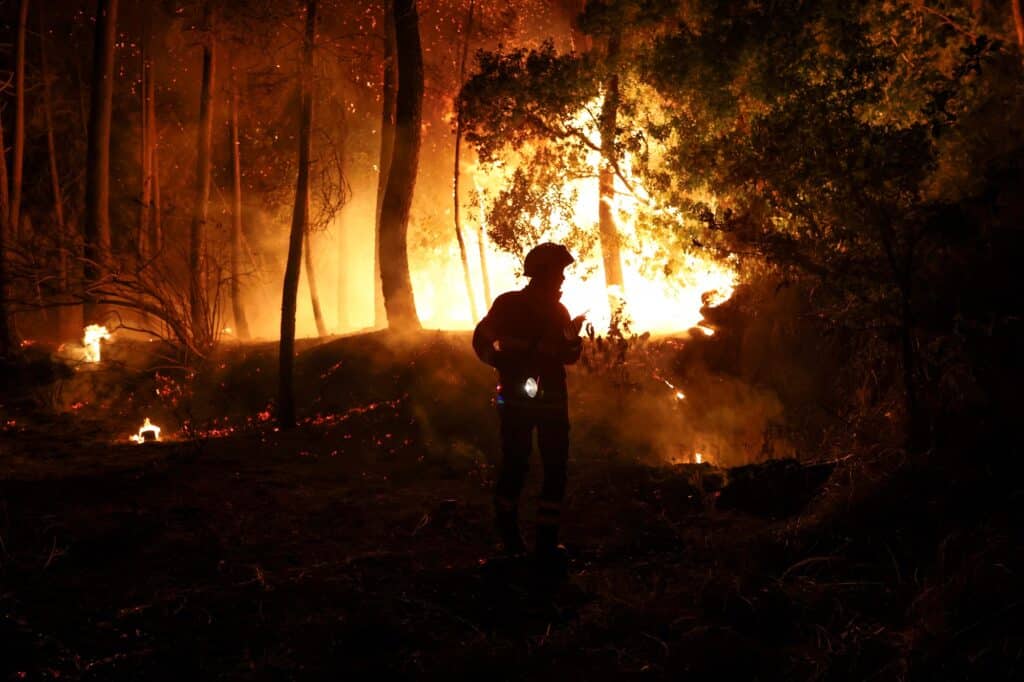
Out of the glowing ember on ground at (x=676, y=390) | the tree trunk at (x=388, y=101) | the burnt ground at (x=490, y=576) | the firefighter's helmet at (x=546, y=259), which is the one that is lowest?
the burnt ground at (x=490, y=576)

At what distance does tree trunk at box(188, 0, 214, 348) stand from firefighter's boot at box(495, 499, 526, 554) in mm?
11537

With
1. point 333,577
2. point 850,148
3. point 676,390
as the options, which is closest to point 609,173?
point 676,390

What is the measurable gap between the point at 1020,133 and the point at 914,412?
154 inches

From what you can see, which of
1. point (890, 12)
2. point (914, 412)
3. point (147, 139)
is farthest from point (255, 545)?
point (147, 139)

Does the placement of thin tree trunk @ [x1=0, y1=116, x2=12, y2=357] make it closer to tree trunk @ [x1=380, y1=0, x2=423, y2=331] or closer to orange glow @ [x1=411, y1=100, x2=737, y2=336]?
tree trunk @ [x1=380, y1=0, x2=423, y2=331]

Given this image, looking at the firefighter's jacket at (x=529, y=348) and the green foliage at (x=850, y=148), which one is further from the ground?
the green foliage at (x=850, y=148)

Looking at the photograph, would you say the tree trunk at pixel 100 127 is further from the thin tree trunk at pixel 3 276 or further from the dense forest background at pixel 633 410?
the thin tree trunk at pixel 3 276

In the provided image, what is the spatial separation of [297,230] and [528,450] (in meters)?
6.82

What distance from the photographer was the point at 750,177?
811 centimetres

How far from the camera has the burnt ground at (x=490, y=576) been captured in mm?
4043

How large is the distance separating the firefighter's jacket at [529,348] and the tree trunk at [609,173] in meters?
8.33

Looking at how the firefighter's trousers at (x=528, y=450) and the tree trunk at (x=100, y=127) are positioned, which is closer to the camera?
the firefighter's trousers at (x=528, y=450)

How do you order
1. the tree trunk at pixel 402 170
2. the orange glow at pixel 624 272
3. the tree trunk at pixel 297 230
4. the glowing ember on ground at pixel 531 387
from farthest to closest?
the tree trunk at pixel 402 170
the orange glow at pixel 624 272
the tree trunk at pixel 297 230
the glowing ember on ground at pixel 531 387

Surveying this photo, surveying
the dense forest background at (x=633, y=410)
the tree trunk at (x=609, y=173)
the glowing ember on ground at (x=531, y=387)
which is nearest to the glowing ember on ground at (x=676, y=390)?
the dense forest background at (x=633, y=410)
